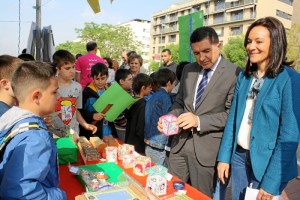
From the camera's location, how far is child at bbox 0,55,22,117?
1894mm

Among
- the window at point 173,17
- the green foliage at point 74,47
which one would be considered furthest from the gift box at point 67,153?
the window at point 173,17

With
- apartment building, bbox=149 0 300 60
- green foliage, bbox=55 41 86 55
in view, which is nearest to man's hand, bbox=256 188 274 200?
apartment building, bbox=149 0 300 60

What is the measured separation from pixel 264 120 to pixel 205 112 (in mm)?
482

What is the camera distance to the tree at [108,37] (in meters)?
39.7

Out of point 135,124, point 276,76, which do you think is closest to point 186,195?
point 276,76

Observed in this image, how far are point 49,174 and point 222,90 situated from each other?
1.30 metres

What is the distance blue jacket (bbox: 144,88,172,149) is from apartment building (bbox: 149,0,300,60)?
36.0m

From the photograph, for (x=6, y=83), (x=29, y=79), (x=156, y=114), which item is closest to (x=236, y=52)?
(x=156, y=114)

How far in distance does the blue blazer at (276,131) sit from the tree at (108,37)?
130 ft

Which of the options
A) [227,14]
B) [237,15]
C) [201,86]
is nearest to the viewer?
[201,86]

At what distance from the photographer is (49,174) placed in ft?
4.26

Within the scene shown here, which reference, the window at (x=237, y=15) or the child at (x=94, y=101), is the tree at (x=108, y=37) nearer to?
the window at (x=237, y=15)

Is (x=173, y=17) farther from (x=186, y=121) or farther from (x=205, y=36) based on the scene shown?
(x=186, y=121)

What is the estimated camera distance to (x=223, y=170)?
1873 millimetres
